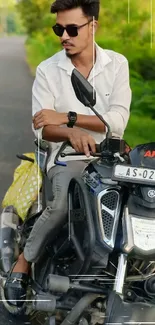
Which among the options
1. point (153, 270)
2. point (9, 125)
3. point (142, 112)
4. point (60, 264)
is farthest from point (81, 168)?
point (9, 125)

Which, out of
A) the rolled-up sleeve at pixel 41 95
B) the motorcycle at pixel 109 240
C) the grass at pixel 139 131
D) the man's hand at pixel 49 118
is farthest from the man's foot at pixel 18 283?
the grass at pixel 139 131

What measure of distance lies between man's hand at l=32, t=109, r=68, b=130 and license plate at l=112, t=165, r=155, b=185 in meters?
0.50

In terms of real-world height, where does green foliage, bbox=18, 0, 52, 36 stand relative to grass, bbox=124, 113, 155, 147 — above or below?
above

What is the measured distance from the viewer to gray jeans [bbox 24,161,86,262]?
117 inches

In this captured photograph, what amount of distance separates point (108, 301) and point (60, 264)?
57 centimetres

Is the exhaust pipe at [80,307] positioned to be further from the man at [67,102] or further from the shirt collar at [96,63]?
the shirt collar at [96,63]

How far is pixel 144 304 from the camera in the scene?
8.01 feet

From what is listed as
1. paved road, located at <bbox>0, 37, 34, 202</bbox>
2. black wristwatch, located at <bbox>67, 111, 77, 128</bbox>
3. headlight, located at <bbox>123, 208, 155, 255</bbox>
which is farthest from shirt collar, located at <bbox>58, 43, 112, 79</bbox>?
paved road, located at <bbox>0, 37, 34, 202</bbox>

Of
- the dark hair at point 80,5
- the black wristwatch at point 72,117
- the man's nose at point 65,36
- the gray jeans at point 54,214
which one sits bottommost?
the gray jeans at point 54,214

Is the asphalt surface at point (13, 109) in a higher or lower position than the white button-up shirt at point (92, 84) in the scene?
lower

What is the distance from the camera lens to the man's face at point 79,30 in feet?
9.97

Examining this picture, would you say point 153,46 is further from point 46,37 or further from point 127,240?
point 127,240

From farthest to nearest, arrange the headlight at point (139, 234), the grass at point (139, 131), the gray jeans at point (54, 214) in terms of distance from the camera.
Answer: the grass at point (139, 131), the gray jeans at point (54, 214), the headlight at point (139, 234)

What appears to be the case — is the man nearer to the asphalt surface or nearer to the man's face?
the man's face
